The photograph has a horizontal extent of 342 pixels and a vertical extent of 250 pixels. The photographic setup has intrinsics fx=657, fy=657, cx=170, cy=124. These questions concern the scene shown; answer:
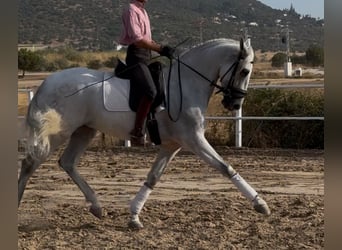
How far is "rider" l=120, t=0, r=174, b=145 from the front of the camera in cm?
620

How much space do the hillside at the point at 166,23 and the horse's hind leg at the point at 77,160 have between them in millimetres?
65340

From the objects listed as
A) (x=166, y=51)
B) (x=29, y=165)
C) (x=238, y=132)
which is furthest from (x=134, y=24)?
(x=238, y=132)

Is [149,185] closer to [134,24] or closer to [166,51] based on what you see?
[166,51]

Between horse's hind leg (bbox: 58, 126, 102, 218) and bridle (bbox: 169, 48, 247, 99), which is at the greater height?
bridle (bbox: 169, 48, 247, 99)

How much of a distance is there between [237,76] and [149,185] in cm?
137

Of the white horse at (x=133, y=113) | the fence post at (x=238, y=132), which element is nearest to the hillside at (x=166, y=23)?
the fence post at (x=238, y=132)

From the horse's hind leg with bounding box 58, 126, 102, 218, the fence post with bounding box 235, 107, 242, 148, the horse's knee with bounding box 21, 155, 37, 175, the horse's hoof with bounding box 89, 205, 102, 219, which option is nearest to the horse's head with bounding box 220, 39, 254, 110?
the horse's hind leg with bounding box 58, 126, 102, 218

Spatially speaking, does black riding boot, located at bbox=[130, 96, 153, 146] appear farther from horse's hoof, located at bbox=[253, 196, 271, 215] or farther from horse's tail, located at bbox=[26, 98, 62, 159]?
horse's hoof, located at bbox=[253, 196, 271, 215]

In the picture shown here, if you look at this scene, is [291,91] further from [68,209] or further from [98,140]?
[68,209]

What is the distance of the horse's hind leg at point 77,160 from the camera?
6535 millimetres

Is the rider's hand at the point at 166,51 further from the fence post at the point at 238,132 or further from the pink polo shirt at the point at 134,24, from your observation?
the fence post at the point at 238,132

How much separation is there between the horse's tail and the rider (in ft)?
2.50

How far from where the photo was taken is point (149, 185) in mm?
6445
